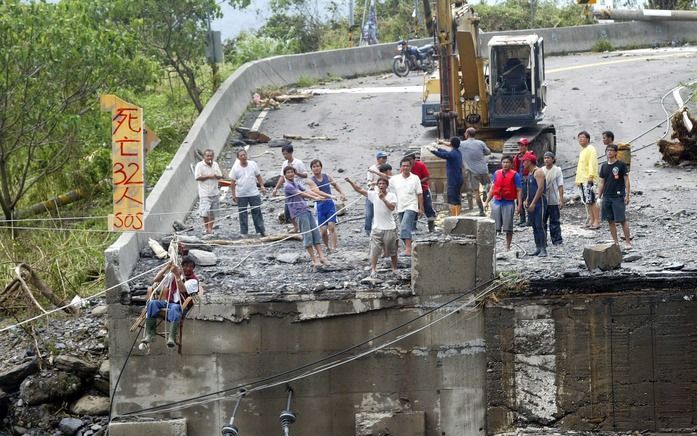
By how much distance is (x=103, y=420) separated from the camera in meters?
17.9

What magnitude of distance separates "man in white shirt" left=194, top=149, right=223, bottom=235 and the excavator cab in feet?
23.9

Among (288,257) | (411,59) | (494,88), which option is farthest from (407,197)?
(411,59)

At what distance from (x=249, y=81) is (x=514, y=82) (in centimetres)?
874

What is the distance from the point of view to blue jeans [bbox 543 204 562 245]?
753 inches

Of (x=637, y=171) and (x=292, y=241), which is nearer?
(x=292, y=241)

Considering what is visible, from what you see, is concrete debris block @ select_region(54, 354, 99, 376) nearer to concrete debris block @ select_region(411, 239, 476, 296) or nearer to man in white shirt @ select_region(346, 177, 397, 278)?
man in white shirt @ select_region(346, 177, 397, 278)

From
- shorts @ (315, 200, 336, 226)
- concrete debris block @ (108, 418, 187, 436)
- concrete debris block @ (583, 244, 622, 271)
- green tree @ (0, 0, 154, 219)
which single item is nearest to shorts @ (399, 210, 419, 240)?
shorts @ (315, 200, 336, 226)

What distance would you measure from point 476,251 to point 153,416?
4926 millimetres

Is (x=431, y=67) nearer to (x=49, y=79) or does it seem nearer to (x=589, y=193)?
(x=49, y=79)

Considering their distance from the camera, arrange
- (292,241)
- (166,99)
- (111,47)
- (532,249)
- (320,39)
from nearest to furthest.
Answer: (532,249)
(292,241)
(111,47)
(166,99)
(320,39)

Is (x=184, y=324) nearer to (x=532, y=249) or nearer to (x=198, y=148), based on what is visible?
(x=532, y=249)

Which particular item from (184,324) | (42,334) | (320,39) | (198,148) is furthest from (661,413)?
(320,39)

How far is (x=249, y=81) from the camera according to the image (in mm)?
32000

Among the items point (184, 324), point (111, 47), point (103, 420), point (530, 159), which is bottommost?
point (103, 420)
